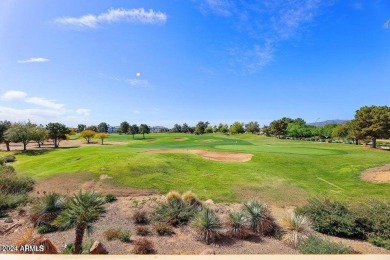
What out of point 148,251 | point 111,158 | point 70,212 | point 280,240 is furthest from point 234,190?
point 111,158

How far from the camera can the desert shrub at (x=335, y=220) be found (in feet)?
37.8

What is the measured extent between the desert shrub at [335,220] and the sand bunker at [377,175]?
11844 mm

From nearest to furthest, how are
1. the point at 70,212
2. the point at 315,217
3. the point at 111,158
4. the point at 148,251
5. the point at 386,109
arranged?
the point at 70,212
the point at 148,251
the point at 315,217
the point at 111,158
the point at 386,109

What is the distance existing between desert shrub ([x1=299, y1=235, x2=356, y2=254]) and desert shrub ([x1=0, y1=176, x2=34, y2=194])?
56.2ft

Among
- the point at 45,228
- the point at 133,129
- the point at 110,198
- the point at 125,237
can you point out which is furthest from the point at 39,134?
the point at 125,237

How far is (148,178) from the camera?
22281 millimetres

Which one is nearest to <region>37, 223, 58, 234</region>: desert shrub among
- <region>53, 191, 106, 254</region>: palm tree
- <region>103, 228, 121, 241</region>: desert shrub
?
<region>103, 228, 121, 241</region>: desert shrub

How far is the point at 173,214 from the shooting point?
523 inches

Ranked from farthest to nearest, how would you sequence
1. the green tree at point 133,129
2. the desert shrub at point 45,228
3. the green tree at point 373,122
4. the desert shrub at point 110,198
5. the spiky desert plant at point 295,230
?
1. the green tree at point 133,129
2. the green tree at point 373,122
3. the desert shrub at point 110,198
4. the desert shrub at point 45,228
5. the spiky desert plant at point 295,230

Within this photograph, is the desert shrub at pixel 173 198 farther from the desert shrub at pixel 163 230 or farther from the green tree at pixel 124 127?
the green tree at pixel 124 127

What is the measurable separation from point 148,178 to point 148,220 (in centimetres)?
900

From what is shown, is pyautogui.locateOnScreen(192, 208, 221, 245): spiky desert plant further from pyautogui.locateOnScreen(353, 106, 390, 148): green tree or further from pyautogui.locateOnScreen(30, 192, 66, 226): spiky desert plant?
pyautogui.locateOnScreen(353, 106, 390, 148): green tree

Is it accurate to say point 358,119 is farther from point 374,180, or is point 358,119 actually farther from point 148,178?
point 148,178

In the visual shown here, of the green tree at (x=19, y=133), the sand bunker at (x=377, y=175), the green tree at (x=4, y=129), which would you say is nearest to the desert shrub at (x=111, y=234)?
the sand bunker at (x=377, y=175)
